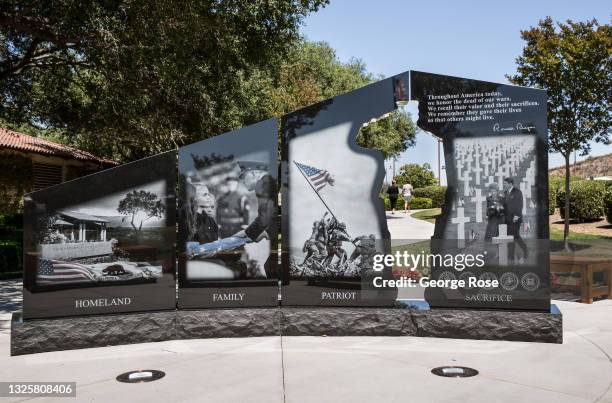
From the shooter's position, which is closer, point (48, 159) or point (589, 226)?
point (589, 226)

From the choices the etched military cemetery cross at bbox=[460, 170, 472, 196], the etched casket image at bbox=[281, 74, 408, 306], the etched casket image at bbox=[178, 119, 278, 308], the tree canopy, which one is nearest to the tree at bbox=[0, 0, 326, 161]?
the tree canopy

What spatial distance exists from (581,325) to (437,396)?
406cm

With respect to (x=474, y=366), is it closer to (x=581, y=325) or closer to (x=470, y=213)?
(x=470, y=213)

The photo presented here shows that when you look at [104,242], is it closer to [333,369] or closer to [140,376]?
[140,376]

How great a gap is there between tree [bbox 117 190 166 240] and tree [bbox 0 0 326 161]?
16.8 ft

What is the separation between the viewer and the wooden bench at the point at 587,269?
10016 millimetres

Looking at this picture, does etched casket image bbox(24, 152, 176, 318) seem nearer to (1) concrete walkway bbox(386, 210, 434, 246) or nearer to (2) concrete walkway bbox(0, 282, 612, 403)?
(2) concrete walkway bbox(0, 282, 612, 403)

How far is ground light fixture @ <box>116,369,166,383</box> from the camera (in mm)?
5570

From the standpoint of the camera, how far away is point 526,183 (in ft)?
23.8

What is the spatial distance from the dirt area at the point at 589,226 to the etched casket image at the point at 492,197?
12846 millimetres

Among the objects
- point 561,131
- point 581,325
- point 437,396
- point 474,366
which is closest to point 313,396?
point 437,396

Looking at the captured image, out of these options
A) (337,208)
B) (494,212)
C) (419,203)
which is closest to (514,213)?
(494,212)

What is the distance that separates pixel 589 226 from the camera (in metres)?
19.8

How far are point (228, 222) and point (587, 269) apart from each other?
248 inches
